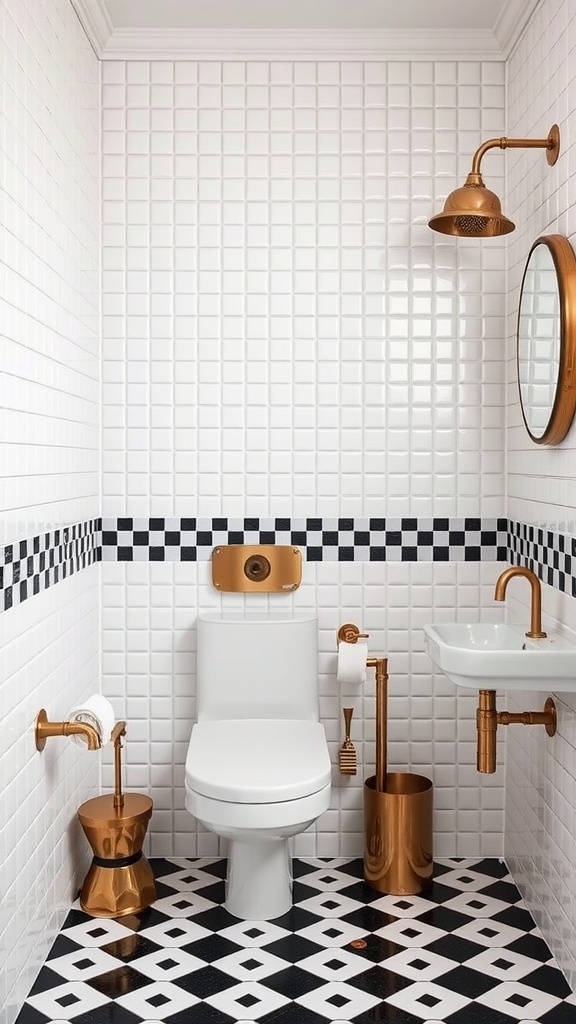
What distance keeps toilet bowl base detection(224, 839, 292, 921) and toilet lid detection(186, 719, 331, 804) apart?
263 mm

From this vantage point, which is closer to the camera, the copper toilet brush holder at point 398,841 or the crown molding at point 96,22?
the crown molding at point 96,22

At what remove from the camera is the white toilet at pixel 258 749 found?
2.43 metres

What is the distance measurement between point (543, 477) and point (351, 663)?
0.82m

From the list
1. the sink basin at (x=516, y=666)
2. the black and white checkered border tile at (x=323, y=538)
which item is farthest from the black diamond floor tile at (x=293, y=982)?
the black and white checkered border tile at (x=323, y=538)

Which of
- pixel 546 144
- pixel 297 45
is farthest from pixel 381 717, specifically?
pixel 297 45

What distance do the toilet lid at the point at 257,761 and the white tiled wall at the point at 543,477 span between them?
60 cm

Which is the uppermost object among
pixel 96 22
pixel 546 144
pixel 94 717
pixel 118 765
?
pixel 96 22

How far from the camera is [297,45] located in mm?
3064

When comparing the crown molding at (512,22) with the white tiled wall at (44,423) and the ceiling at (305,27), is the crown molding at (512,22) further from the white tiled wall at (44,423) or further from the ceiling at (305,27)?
the white tiled wall at (44,423)

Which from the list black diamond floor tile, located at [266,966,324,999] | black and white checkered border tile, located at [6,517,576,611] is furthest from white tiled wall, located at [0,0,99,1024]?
black diamond floor tile, located at [266,966,324,999]

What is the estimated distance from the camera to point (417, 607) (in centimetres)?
318

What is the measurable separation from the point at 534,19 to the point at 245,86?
0.89 meters

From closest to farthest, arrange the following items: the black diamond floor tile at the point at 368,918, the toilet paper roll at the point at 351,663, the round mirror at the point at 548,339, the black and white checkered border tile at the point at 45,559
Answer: the black and white checkered border tile at the point at 45,559, the round mirror at the point at 548,339, the black diamond floor tile at the point at 368,918, the toilet paper roll at the point at 351,663

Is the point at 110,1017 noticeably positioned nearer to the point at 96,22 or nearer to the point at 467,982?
the point at 467,982
